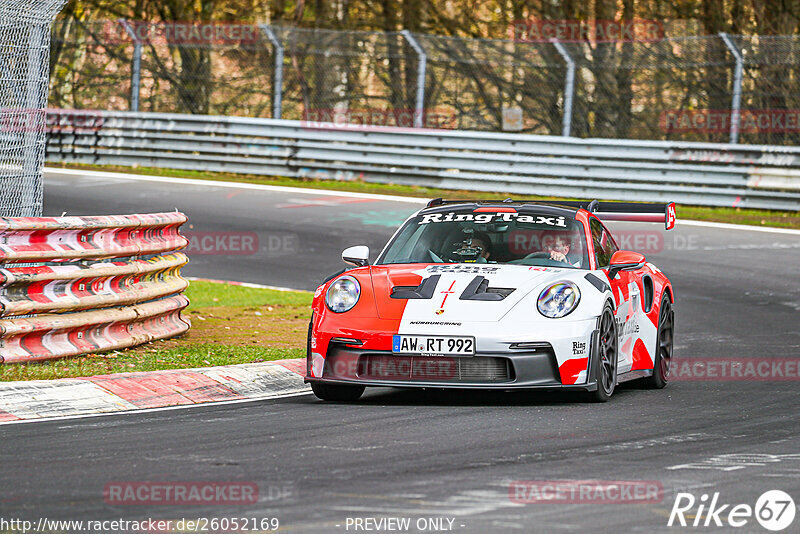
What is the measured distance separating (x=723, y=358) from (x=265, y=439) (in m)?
5.24

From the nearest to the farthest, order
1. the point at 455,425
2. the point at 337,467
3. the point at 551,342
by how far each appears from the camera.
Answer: the point at 337,467 < the point at 455,425 < the point at 551,342

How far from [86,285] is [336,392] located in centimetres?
230

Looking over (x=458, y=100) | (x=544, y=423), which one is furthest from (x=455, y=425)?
(x=458, y=100)

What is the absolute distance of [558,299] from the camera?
8586mm

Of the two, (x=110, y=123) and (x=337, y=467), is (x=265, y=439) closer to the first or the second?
(x=337, y=467)

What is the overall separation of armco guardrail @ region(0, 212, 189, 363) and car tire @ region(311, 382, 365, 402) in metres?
1.96

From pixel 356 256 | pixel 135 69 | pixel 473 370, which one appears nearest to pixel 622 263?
pixel 473 370

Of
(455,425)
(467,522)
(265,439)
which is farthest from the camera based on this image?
(455,425)

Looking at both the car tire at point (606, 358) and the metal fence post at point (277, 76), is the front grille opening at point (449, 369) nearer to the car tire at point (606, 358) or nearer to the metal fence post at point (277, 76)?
the car tire at point (606, 358)

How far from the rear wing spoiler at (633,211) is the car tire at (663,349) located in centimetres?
60

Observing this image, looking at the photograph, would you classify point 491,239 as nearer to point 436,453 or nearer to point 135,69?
point 436,453

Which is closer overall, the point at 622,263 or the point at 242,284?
the point at 622,263

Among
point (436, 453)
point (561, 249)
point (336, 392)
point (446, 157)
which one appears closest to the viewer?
point (436, 453)

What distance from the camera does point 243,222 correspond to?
19500mm
